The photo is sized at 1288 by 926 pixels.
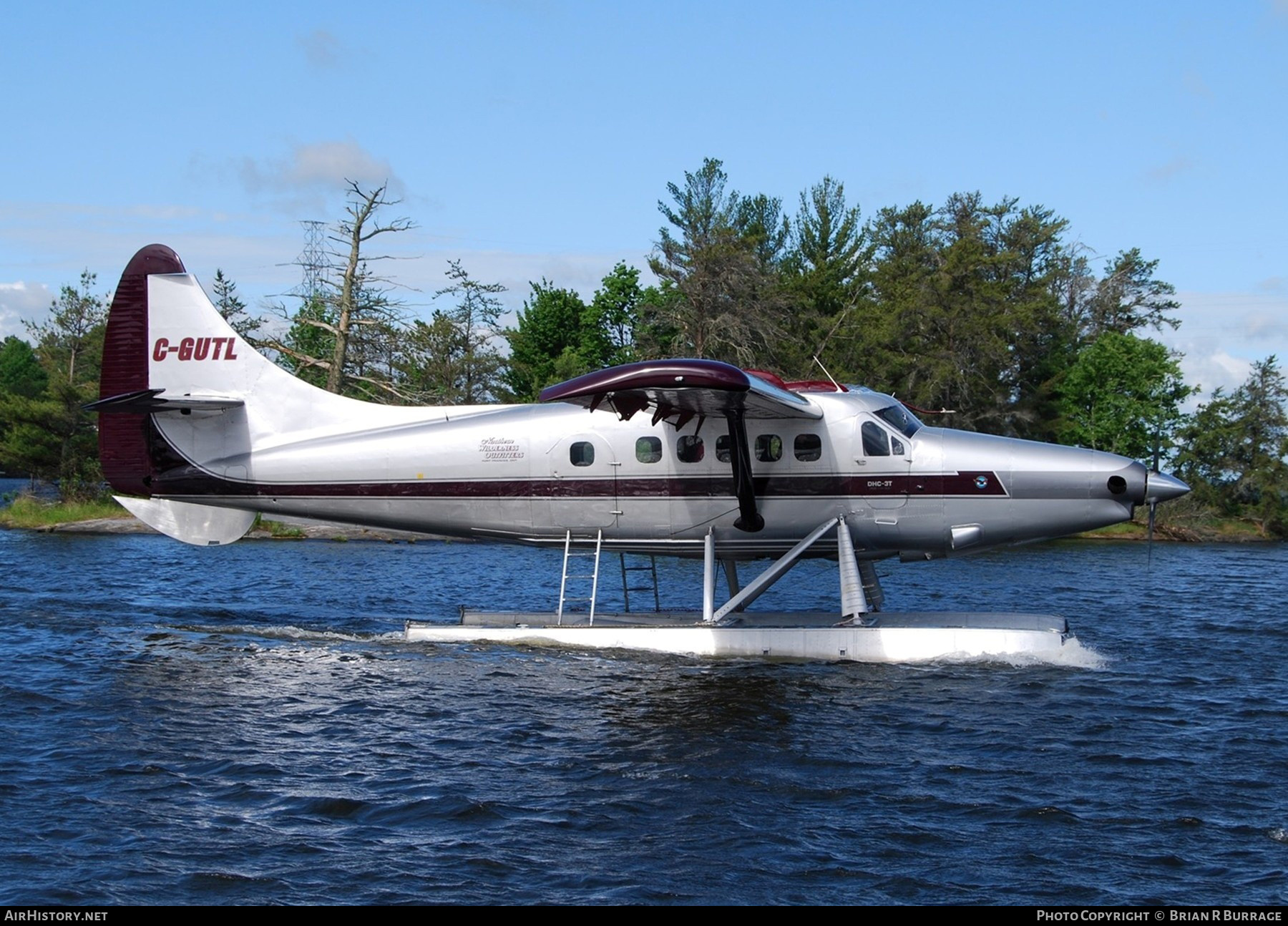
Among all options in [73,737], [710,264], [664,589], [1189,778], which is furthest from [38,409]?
[1189,778]

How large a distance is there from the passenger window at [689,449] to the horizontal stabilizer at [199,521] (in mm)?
6187

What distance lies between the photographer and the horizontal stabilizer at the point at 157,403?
15250 mm

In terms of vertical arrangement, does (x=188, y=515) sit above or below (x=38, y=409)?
below

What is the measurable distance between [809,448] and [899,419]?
131 centimetres

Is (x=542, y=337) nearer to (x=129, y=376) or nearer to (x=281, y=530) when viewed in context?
(x=281, y=530)

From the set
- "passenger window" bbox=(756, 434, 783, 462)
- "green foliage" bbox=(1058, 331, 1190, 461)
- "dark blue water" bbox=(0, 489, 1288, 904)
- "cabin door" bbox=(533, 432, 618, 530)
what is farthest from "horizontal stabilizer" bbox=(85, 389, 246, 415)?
"green foliage" bbox=(1058, 331, 1190, 461)

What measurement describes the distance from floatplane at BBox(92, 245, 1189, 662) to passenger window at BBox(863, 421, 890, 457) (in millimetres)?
29

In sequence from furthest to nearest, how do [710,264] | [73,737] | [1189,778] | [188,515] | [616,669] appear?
[710,264] → [188,515] → [616,669] → [73,737] → [1189,778]

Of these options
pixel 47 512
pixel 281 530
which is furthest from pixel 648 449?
pixel 47 512

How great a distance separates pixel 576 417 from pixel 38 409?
33.8m

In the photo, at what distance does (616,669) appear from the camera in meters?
A: 14.4

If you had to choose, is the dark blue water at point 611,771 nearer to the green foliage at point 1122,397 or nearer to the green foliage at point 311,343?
the green foliage at point 311,343

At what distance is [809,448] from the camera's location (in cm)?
1492
